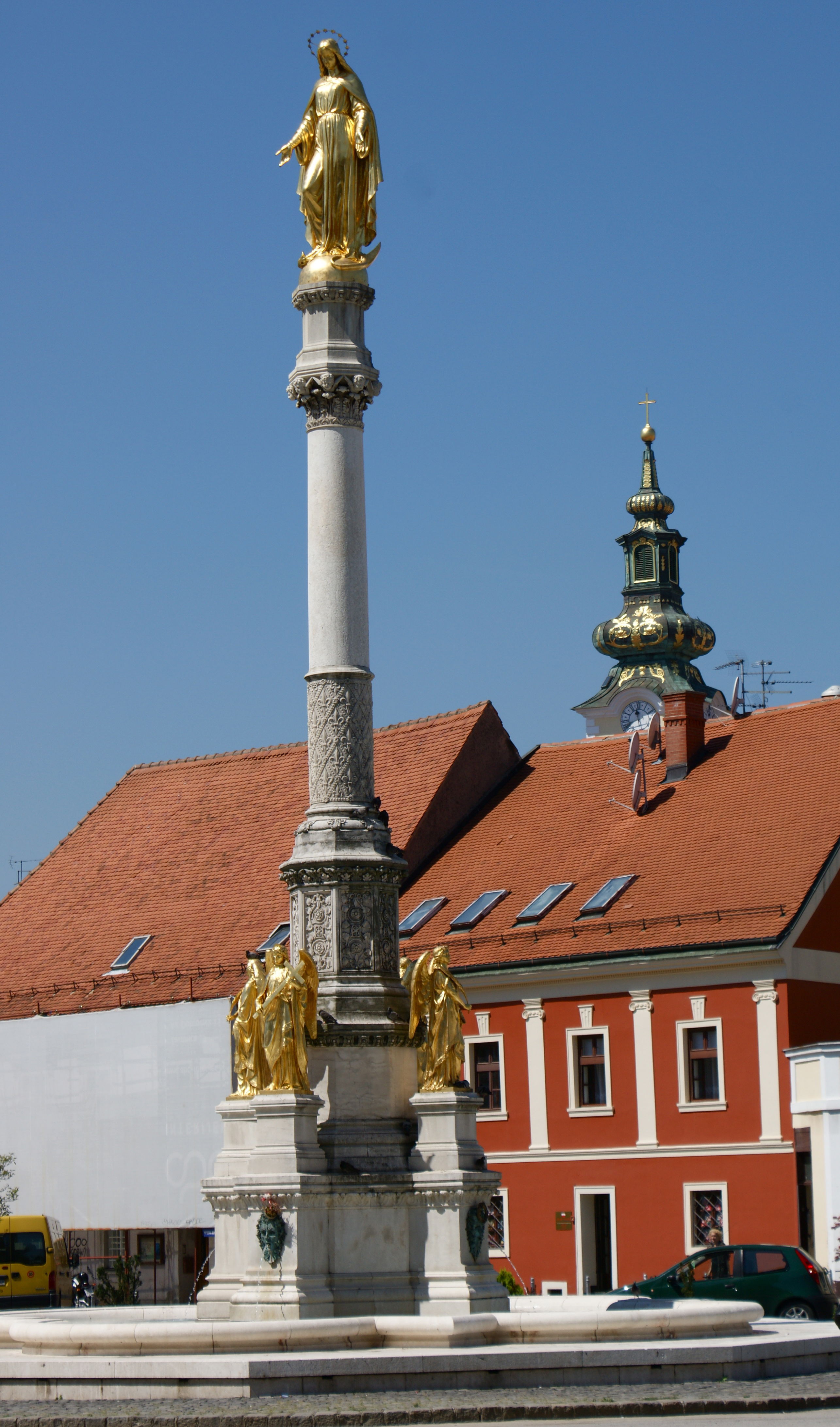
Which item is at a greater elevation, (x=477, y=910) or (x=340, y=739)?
(x=340, y=739)

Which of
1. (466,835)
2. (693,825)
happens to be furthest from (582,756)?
(693,825)

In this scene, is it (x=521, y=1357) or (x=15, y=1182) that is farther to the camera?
(x=15, y=1182)

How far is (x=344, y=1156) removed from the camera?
21.3m

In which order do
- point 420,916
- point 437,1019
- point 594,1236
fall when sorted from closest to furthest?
point 437,1019 < point 594,1236 < point 420,916

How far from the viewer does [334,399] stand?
2319cm

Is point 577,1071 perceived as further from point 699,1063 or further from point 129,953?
point 129,953

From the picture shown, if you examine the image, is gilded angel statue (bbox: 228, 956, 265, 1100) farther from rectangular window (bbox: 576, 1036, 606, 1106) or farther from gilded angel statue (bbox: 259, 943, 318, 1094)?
rectangular window (bbox: 576, 1036, 606, 1106)

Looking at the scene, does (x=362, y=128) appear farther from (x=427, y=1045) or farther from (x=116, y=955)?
(x=116, y=955)

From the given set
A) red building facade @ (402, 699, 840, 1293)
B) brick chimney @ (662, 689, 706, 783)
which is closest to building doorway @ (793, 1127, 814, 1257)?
red building facade @ (402, 699, 840, 1293)

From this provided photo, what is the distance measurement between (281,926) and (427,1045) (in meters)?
19.4

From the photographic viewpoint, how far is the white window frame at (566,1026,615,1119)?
36.7 meters

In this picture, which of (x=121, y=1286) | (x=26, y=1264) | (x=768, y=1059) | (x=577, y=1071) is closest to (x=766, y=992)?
(x=768, y=1059)

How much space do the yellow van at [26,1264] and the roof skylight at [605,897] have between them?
1042 cm

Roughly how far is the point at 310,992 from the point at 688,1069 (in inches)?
614
